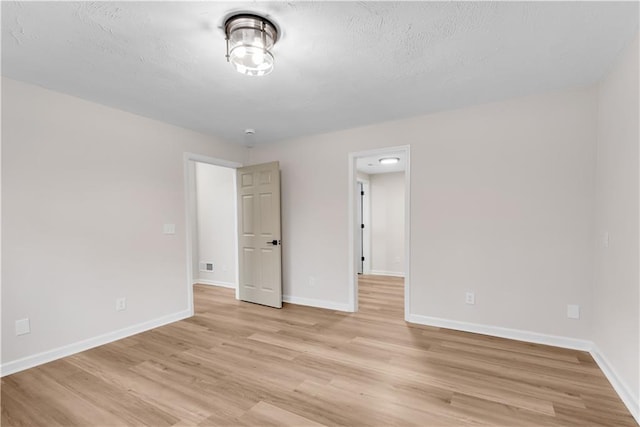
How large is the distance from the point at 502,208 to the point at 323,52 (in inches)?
93.3

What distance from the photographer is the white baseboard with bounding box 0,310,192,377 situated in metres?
2.50

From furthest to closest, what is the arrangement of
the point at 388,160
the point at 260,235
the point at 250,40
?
1. the point at 388,160
2. the point at 260,235
3. the point at 250,40

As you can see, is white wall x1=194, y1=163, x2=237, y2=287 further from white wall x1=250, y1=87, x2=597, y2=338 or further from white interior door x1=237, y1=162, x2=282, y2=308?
white wall x1=250, y1=87, x2=597, y2=338

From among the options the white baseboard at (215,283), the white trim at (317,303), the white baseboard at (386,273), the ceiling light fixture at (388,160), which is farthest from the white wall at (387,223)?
the white baseboard at (215,283)

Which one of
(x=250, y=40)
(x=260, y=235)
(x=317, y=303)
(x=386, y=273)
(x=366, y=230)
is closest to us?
(x=250, y=40)

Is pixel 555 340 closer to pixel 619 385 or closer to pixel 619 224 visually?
pixel 619 385

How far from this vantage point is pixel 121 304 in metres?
3.24

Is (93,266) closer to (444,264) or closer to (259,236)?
(259,236)

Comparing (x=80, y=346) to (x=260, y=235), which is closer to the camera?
(x=80, y=346)

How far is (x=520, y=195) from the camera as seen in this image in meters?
3.04

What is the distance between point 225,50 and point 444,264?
3.00m

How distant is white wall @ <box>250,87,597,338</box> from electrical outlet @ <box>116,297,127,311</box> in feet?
8.42

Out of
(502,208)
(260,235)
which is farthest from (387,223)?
(502,208)

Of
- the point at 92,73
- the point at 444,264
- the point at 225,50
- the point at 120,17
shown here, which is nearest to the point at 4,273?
the point at 92,73
